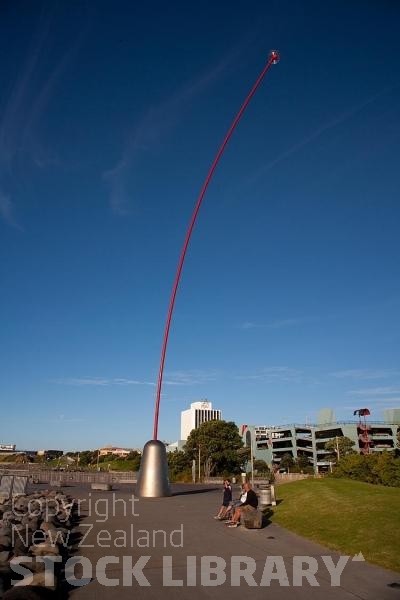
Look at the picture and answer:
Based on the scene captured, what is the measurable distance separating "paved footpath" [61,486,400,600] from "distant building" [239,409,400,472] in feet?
328

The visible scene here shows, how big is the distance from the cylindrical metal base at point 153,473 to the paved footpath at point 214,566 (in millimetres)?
10080

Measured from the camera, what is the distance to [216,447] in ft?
247

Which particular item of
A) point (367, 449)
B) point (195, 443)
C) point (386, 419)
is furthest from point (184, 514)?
point (386, 419)

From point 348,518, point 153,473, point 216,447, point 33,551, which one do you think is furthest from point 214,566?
point 216,447

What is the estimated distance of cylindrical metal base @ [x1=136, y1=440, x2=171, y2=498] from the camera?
23.4 metres

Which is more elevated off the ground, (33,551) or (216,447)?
(33,551)

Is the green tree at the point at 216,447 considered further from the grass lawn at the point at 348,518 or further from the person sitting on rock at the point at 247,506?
the person sitting on rock at the point at 247,506

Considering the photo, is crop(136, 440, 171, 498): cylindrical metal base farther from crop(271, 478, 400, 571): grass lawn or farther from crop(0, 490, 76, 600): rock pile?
crop(0, 490, 76, 600): rock pile

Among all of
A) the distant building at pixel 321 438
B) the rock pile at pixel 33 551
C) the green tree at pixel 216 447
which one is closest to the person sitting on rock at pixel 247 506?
the rock pile at pixel 33 551

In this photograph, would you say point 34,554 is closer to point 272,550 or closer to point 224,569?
point 224,569

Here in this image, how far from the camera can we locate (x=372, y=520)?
12.4 meters

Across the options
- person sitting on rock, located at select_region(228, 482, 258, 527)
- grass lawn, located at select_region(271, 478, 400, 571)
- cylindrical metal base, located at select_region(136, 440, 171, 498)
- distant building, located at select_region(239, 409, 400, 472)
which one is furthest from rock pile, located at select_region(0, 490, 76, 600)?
distant building, located at select_region(239, 409, 400, 472)

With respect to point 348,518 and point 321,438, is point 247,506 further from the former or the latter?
point 321,438

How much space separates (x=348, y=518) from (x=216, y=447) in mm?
64790
